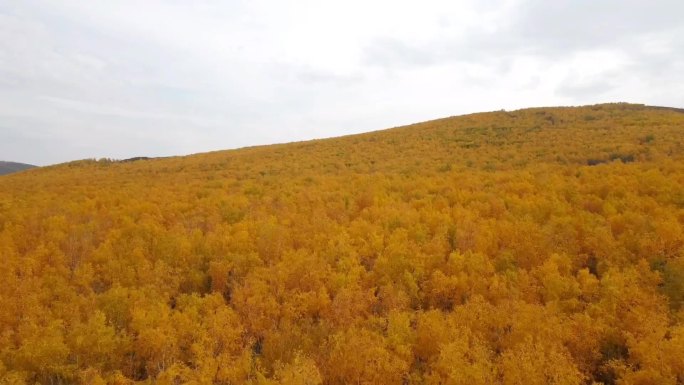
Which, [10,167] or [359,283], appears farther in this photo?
[10,167]

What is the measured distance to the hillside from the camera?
6.23 meters

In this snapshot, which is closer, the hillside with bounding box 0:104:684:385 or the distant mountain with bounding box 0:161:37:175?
Result: the hillside with bounding box 0:104:684:385

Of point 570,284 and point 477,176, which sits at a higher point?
point 477,176

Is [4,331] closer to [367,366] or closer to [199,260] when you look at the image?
[199,260]

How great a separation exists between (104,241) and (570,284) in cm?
1065

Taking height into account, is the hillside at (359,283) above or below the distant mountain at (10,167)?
below

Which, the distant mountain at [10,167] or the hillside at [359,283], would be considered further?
the distant mountain at [10,167]

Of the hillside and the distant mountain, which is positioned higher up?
the distant mountain

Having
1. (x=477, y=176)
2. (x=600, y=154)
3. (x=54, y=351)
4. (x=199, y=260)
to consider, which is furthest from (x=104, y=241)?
(x=600, y=154)

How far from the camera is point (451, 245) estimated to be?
1041 cm

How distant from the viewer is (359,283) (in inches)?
347

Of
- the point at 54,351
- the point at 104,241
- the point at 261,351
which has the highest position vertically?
the point at 104,241

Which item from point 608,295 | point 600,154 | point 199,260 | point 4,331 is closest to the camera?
point 4,331

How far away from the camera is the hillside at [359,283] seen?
245 inches
